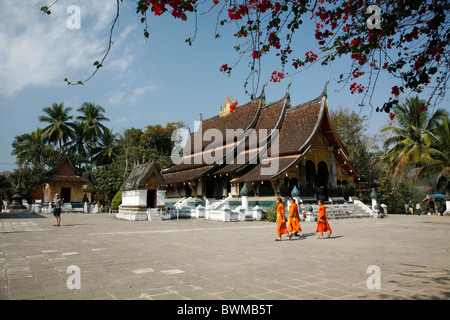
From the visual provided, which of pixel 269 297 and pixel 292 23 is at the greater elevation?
pixel 292 23

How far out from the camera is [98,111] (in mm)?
46531

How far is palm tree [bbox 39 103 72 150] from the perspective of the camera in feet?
138

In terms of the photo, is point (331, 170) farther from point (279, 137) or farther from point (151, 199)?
point (151, 199)

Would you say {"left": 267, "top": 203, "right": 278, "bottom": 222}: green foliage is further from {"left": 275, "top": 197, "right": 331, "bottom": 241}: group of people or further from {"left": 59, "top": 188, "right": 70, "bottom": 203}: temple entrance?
{"left": 59, "top": 188, "right": 70, "bottom": 203}: temple entrance

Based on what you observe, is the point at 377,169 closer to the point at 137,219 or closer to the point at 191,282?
the point at 137,219

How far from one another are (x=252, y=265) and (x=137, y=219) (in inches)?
512

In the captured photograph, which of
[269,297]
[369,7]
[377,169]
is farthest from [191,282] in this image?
[377,169]

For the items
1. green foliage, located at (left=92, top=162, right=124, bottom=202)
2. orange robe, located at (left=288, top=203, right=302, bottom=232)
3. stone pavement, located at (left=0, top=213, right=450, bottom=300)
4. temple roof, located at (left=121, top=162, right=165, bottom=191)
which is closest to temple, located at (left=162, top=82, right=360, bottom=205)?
temple roof, located at (left=121, top=162, right=165, bottom=191)

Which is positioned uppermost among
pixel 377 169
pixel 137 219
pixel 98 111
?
pixel 98 111

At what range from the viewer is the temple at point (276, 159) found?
760 inches

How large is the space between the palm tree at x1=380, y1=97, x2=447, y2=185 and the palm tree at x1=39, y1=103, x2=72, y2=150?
38.7 m
